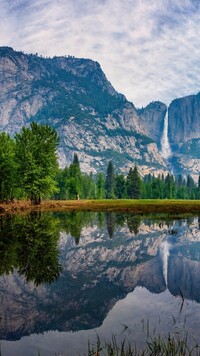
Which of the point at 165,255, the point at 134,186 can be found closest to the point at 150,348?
the point at 165,255

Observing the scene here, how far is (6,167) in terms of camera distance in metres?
71.4

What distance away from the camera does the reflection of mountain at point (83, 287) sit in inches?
474

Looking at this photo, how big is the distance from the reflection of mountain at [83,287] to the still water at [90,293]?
0.03 meters

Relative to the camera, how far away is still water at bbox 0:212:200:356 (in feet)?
35.7

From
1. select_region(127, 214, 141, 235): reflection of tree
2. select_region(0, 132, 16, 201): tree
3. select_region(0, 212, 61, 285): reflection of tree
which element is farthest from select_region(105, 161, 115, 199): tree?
select_region(0, 212, 61, 285): reflection of tree

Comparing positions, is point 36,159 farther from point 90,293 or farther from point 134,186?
point 134,186

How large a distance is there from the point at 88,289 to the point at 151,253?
9566 mm

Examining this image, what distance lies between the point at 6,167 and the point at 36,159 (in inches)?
268

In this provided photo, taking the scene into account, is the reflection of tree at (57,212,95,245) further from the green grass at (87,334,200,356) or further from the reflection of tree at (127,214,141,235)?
the green grass at (87,334,200,356)

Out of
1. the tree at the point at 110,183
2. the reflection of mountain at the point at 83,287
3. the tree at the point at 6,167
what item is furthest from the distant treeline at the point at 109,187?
the reflection of mountain at the point at 83,287

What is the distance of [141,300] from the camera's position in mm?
14594

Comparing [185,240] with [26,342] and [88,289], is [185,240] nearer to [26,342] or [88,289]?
[88,289]

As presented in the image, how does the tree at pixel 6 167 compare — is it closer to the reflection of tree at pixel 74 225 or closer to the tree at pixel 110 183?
the reflection of tree at pixel 74 225

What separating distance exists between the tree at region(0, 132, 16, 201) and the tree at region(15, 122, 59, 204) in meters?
1.34
